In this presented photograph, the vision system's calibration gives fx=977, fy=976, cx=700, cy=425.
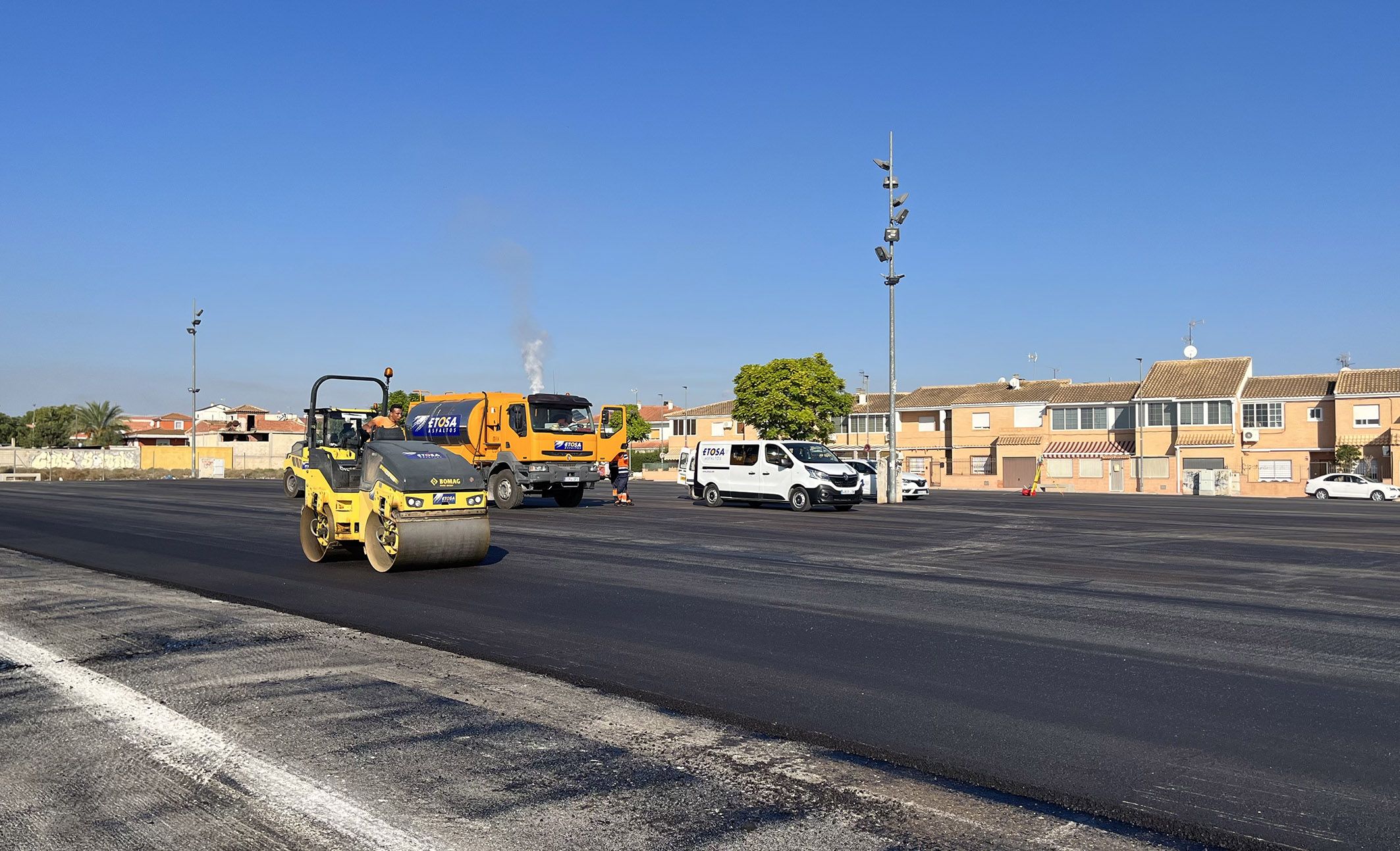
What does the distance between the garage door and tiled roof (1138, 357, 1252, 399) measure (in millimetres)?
8479

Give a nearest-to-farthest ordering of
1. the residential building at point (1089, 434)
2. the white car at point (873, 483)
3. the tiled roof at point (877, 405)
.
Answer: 1. the white car at point (873, 483)
2. the residential building at point (1089, 434)
3. the tiled roof at point (877, 405)

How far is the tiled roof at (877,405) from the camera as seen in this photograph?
253 ft

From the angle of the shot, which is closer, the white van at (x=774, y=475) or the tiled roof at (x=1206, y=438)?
the white van at (x=774, y=475)

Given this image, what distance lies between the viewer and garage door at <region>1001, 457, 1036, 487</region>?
65.8m

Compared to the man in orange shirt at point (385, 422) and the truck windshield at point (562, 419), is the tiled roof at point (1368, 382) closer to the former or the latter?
the truck windshield at point (562, 419)

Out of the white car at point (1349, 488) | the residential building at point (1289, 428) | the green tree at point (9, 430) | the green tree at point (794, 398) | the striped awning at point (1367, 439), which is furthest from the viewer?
the green tree at point (9, 430)

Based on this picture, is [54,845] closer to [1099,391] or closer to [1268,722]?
[1268,722]

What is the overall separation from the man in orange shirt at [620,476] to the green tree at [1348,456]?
151 feet

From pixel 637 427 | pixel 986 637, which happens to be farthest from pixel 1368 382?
pixel 637 427

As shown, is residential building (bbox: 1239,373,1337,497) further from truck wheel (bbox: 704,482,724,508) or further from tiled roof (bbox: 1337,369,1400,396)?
truck wheel (bbox: 704,482,724,508)

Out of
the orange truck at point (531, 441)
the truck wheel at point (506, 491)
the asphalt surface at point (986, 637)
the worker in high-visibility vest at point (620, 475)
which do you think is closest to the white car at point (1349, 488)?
the asphalt surface at point (986, 637)

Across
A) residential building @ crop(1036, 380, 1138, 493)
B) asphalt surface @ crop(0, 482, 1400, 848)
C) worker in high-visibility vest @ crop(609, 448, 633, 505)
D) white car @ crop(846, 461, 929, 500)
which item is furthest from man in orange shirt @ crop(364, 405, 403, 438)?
residential building @ crop(1036, 380, 1138, 493)

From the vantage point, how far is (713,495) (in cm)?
2844

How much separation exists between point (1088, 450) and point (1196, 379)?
25.5 feet
